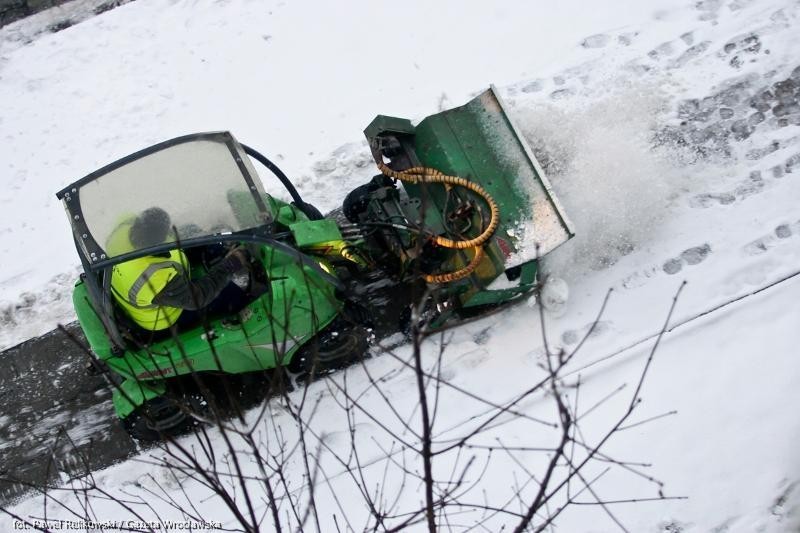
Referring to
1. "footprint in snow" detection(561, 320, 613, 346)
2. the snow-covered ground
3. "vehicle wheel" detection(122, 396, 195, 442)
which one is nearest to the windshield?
"vehicle wheel" detection(122, 396, 195, 442)

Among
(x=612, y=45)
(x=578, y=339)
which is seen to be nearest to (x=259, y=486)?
(x=578, y=339)

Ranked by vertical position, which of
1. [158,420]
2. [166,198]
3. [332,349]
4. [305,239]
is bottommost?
[332,349]

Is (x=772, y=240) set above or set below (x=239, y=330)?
below

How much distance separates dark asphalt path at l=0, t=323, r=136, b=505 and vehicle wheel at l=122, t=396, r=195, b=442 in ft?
0.93

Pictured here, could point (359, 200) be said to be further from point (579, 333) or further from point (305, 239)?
point (579, 333)

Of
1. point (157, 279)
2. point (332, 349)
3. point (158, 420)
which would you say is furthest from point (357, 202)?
point (158, 420)

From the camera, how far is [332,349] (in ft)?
18.1

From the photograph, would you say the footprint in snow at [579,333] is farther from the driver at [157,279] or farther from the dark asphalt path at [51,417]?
the dark asphalt path at [51,417]

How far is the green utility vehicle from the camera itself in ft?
15.4

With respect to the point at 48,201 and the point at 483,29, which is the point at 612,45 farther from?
the point at 48,201

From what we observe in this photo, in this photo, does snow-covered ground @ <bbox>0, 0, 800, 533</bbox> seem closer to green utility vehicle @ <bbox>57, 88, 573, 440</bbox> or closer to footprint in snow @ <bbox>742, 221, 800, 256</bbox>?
footprint in snow @ <bbox>742, 221, 800, 256</bbox>

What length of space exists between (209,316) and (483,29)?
3901mm

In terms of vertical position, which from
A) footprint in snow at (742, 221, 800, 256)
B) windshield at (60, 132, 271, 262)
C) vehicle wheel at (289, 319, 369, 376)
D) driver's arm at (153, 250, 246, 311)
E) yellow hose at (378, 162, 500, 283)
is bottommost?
footprint in snow at (742, 221, 800, 256)

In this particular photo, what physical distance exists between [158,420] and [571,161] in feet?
12.0
